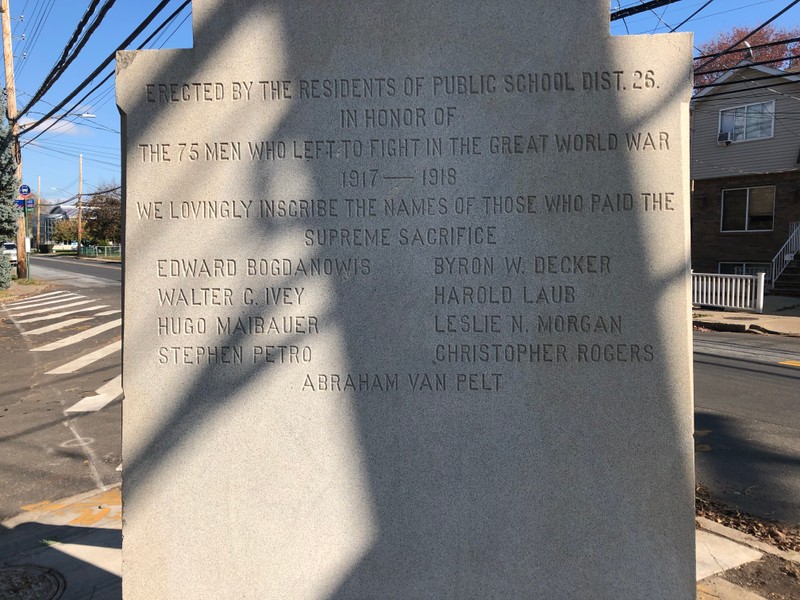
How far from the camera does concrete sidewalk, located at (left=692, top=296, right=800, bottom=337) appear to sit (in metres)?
16.2

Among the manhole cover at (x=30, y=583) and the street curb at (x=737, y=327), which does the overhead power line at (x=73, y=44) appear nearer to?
the manhole cover at (x=30, y=583)

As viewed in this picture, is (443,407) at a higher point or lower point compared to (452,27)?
lower

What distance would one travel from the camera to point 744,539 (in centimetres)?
447

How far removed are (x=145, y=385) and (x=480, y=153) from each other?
197 centimetres

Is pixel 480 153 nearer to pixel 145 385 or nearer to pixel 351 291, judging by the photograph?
pixel 351 291

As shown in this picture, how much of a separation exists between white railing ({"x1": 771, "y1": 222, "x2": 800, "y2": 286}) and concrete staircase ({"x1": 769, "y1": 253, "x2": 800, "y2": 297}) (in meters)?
0.16

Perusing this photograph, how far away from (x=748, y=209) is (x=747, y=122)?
3408 mm

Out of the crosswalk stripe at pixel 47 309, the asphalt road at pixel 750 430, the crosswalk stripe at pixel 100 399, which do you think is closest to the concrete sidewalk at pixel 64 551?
the crosswalk stripe at pixel 100 399

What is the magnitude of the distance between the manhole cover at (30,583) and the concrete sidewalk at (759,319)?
1592cm

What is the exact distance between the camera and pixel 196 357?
10.6ft

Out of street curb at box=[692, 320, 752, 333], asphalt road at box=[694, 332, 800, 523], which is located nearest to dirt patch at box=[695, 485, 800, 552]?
asphalt road at box=[694, 332, 800, 523]

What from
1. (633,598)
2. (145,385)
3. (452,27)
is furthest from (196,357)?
(633,598)

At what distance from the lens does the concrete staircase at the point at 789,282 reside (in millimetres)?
22000

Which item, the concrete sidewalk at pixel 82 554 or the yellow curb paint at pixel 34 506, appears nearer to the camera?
the concrete sidewalk at pixel 82 554
